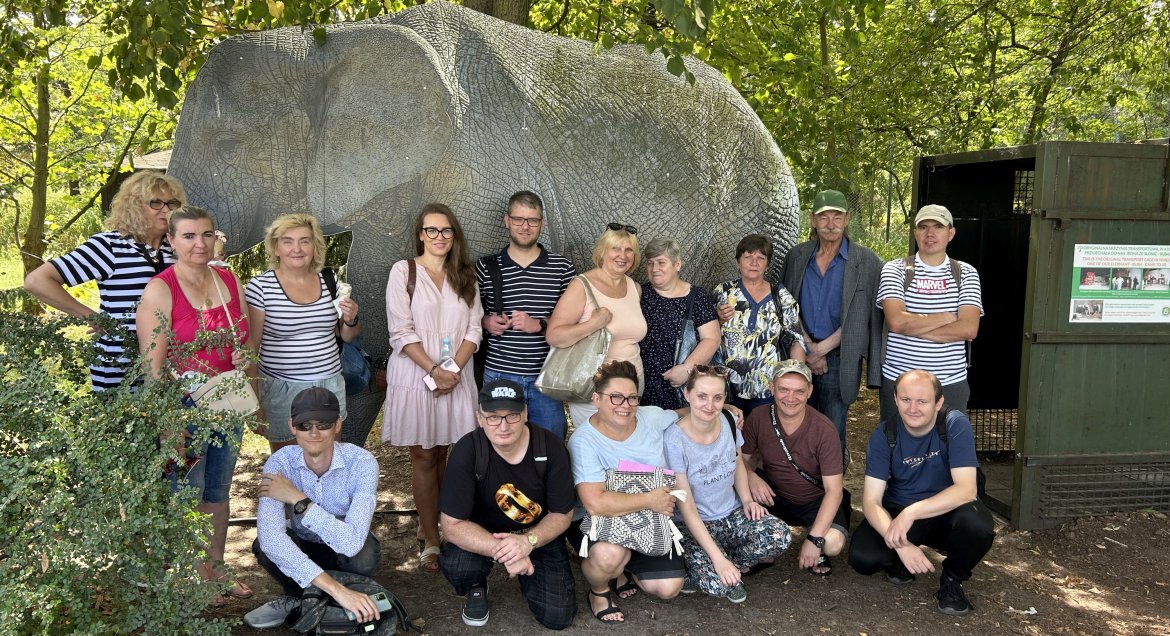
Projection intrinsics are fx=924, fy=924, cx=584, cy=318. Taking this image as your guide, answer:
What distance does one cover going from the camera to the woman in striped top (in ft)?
13.8

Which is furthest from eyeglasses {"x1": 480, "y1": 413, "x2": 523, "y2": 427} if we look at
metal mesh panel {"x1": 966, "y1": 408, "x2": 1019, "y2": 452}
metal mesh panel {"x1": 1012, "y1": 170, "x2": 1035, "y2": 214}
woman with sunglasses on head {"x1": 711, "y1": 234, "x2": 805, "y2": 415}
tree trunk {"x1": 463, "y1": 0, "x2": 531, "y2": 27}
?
metal mesh panel {"x1": 1012, "y1": 170, "x2": 1035, "y2": 214}

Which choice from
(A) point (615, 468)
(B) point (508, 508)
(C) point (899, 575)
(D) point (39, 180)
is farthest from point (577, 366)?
(D) point (39, 180)

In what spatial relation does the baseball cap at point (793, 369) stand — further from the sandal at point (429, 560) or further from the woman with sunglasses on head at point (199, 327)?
the woman with sunglasses on head at point (199, 327)

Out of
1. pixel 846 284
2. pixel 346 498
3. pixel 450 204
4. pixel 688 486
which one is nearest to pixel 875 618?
pixel 688 486

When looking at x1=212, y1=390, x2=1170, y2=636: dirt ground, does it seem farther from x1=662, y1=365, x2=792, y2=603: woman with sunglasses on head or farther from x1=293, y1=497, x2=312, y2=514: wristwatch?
x1=293, y1=497, x2=312, y2=514: wristwatch

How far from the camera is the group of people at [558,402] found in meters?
3.87

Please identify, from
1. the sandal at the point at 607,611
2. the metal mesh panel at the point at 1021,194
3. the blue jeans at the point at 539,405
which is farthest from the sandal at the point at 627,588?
the metal mesh panel at the point at 1021,194

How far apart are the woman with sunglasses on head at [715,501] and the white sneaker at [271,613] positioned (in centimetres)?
177

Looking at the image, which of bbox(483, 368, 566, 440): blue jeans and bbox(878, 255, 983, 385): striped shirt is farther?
bbox(878, 255, 983, 385): striped shirt

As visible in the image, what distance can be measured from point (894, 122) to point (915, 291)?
4.79 m

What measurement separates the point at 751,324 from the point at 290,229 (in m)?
2.35

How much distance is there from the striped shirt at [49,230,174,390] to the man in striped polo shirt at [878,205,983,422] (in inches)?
142

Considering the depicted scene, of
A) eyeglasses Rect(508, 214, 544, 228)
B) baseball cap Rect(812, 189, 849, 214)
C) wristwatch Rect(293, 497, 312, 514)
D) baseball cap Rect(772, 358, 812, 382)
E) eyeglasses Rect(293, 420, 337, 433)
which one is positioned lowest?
wristwatch Rect(293, 497, 312, 514)

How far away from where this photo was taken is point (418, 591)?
440 cm
